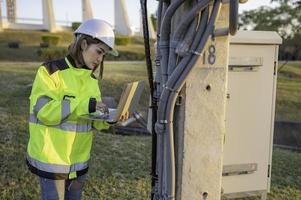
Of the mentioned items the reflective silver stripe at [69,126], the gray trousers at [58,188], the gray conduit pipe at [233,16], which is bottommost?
the gray trousers at [58,188]

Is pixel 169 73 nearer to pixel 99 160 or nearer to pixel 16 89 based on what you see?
pixel 99 160

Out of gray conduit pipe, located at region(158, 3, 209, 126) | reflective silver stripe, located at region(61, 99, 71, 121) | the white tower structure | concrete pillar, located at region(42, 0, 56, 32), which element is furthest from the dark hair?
the white tower structure

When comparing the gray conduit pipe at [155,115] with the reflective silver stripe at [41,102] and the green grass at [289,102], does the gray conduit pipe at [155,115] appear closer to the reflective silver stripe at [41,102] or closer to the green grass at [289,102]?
the reflective silver stripe at [41,102]

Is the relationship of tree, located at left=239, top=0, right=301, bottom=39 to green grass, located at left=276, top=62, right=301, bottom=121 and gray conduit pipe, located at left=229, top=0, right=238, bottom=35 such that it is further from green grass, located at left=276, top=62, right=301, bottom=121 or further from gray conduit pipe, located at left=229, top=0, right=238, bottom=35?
gray conduit pipe, located at left=229, top=0, right=238, bottom=35

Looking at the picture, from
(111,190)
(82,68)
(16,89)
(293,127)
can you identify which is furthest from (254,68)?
(16,89)

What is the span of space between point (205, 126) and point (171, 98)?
0.26 meters

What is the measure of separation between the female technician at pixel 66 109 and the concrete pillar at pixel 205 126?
58cm

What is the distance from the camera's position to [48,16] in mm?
32750

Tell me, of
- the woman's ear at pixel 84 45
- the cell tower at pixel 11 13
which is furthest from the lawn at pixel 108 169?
the cell tower at pixel 11 13

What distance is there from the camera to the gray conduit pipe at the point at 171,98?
2193 mm

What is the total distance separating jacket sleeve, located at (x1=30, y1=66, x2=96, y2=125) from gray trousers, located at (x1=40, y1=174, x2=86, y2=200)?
1.44 ft

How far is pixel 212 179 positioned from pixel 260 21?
3805 cm

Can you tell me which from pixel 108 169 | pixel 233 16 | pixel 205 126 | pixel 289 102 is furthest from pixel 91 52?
pixel 289 102

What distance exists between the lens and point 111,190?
15.4 feet
